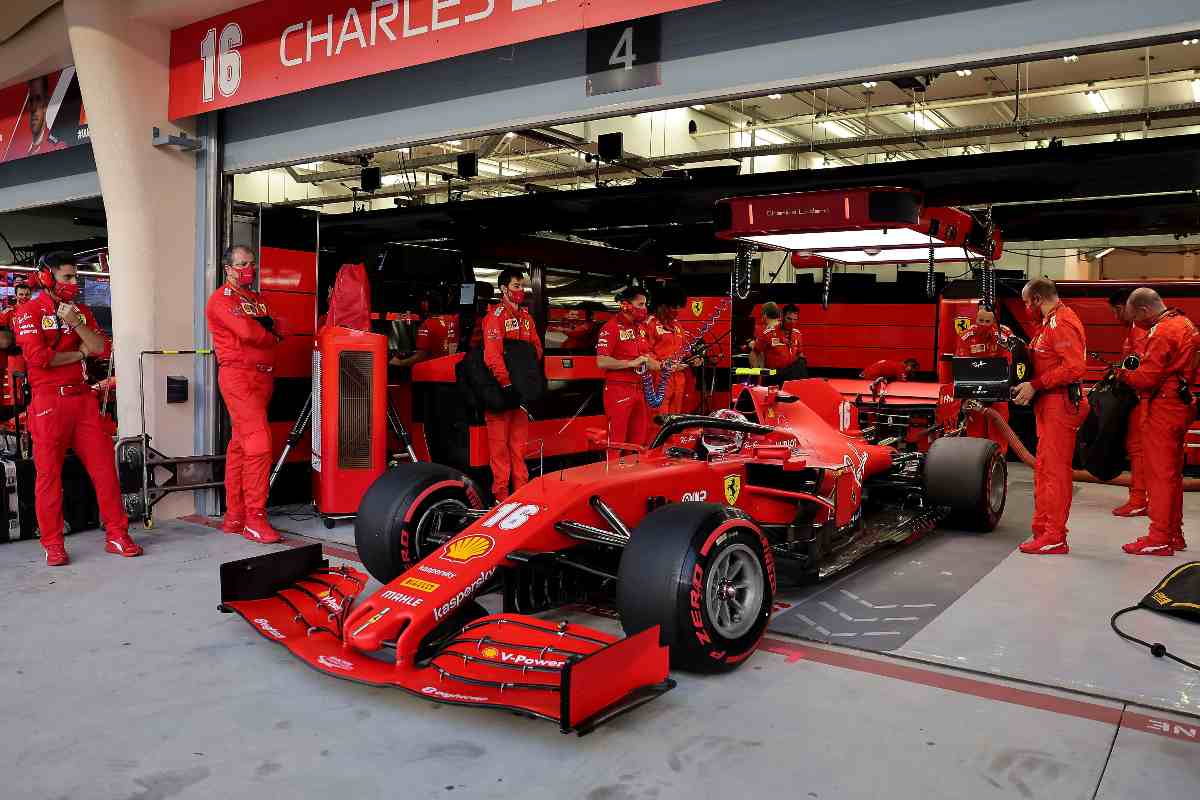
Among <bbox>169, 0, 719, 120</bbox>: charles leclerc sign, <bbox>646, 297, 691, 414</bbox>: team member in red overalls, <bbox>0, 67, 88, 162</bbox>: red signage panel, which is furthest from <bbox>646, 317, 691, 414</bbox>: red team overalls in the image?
<bbox>0, 67, 88, 162</bbox>: red signage panel

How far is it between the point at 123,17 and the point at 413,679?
19.0ft

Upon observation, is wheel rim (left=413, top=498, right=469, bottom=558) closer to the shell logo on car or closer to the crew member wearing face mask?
the shell logo on car

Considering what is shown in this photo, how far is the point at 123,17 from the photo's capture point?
22.1ft

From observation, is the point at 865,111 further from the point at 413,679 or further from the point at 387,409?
the point at 413,679

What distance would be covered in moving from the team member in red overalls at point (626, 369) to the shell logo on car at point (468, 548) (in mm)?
4176

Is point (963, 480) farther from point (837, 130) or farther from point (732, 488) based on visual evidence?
point (837, 130)

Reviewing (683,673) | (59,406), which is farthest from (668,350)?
(683,673)

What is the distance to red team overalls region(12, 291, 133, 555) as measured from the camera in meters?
5.58

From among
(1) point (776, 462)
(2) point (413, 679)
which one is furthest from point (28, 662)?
(1) point (776, 462)

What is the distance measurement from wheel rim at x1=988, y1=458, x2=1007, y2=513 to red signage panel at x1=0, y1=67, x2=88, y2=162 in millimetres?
7964

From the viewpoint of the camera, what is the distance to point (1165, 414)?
6266 mm

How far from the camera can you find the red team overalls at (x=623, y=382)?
8219 millimetres

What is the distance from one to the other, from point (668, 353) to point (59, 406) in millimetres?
5328

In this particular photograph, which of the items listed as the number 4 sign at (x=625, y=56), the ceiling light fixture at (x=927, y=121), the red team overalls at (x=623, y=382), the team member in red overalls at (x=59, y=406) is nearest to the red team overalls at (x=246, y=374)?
the team member in red overalls at (x=59, y=406)
